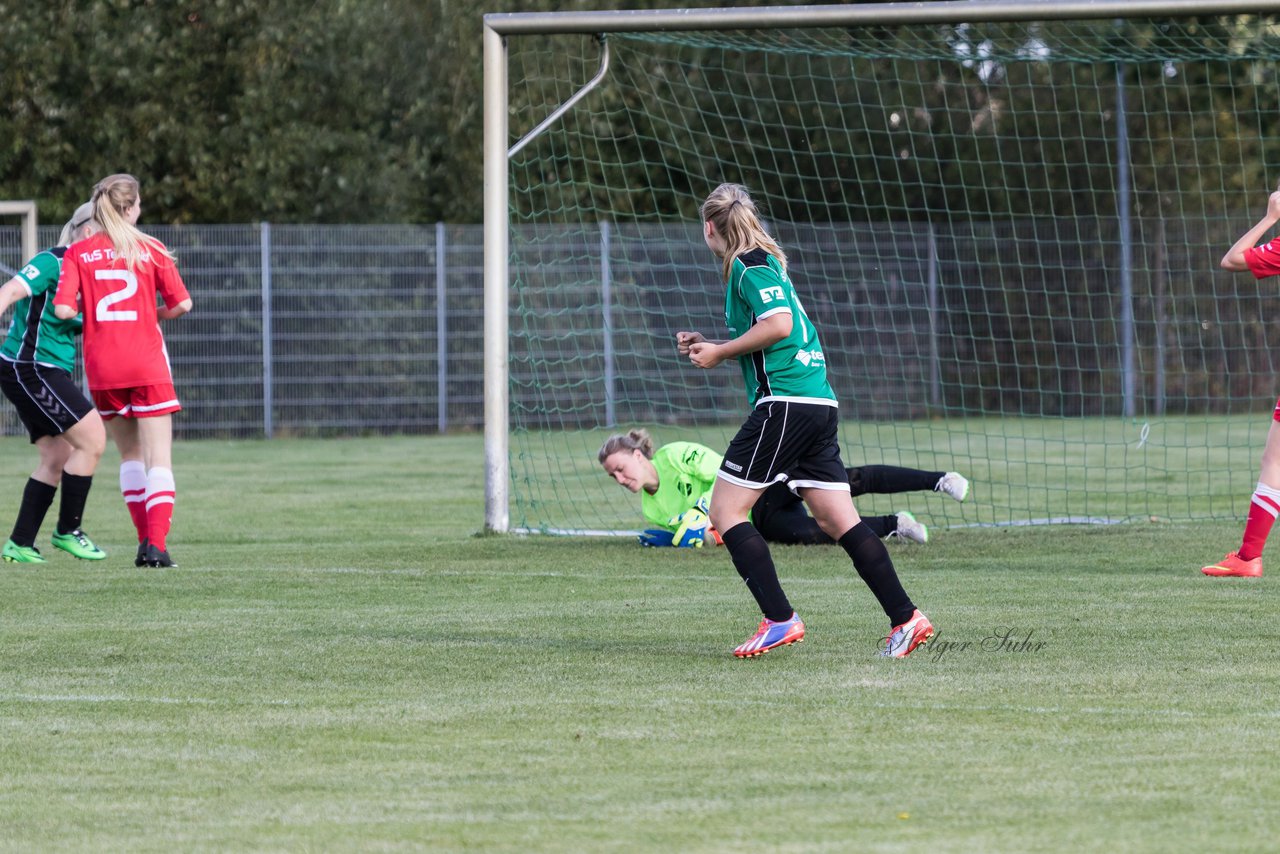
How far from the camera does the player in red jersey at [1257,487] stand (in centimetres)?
826

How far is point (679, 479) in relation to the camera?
962 cm

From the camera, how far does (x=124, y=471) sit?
920 cm

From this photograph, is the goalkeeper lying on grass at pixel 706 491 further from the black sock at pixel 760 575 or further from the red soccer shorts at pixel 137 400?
the black sock at pixel 760 575

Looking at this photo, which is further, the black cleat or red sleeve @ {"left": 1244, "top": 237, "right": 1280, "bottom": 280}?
the black cleat

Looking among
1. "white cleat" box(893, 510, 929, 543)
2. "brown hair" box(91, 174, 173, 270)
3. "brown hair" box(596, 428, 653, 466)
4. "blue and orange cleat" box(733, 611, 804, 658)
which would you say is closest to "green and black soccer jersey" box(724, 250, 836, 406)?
"blue and orange cleat" box(733, 611, 804, 658)

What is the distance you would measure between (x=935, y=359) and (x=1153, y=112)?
5775 mm

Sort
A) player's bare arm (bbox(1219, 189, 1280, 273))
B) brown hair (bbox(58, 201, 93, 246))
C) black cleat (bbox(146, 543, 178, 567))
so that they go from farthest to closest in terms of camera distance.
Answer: black cleat (bbox(146, 543, 178, 567)), brown hair (bbox(58, 201, 93, 246)), player's bare arm (bbox(1219, 189, 1280, 273))

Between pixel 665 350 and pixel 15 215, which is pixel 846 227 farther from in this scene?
pixel 15 215

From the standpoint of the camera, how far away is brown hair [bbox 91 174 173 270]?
28.5ft

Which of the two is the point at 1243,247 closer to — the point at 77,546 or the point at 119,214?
the point at 119,214

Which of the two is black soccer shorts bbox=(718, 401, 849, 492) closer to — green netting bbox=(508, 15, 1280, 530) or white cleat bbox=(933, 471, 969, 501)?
white cleat bbox=(933, 471, 969, 501)

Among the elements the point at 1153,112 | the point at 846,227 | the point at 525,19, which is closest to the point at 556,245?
the point at 846,227

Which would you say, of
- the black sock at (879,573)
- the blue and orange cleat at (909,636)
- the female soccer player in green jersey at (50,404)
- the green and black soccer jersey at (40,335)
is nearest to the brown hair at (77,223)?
the female soccer player in green jersey at (50,404)

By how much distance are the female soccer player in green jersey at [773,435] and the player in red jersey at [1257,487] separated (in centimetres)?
273
